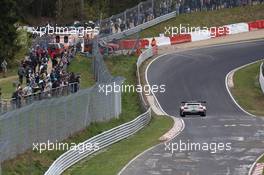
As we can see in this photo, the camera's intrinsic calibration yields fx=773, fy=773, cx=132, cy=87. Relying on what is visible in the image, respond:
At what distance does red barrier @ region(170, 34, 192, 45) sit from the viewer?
76438 millimetres

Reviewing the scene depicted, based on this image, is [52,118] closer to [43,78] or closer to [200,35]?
[43,78]

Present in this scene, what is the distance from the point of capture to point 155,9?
267 feet

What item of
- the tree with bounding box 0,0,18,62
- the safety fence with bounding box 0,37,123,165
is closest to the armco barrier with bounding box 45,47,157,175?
the safety fence with bounding box 0,37,123,165

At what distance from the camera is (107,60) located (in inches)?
2584

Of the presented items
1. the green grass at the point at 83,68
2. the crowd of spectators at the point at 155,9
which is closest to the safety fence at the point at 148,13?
the crowd of spectators at the point at 155,9

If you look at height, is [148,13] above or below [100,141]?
above

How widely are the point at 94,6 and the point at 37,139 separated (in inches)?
2626

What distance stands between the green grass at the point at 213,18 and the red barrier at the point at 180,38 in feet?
8.14

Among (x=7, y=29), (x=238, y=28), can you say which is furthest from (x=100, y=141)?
(x=238, y=28)

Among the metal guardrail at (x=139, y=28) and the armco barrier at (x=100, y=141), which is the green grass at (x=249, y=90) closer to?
the armco barrier at (x=100, y=141)

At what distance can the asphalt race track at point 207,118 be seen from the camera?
33.3m

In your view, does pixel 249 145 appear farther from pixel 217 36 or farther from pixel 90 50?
pixel 217 36

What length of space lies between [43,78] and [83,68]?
55.9ft

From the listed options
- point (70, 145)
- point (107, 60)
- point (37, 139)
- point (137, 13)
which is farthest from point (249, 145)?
point (137, 13)
